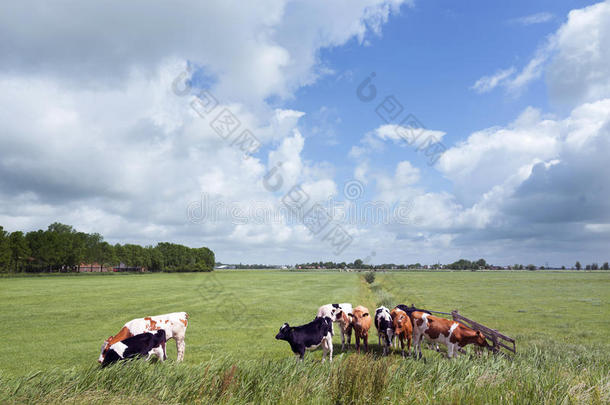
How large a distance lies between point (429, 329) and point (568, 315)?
24.2 metres

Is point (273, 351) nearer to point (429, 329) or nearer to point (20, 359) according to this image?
point (429, 329)

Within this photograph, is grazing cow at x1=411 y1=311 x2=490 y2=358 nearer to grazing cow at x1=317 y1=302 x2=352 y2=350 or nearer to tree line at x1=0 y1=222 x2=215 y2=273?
grazing cow at x1=317 y1=302 x2=352 y2=350

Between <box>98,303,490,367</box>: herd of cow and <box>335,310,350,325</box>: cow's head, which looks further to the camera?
<box>335,310,350,325</box>: cow's head

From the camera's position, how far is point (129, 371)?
6.66 m

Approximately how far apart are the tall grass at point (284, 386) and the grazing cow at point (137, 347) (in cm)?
132

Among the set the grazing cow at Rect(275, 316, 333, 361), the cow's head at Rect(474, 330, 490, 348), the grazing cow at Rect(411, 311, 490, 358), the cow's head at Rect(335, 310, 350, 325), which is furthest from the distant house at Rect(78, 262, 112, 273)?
the cow's head at Rect(474, 330, 490, 348)

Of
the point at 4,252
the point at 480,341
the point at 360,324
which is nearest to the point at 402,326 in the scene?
the point at 360,324

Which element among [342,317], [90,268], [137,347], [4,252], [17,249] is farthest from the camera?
[90,268]

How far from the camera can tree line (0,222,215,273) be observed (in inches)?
3285

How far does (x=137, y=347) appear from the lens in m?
8.62

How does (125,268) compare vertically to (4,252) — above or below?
below

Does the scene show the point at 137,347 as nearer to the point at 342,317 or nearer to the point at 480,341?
the point at 342,317

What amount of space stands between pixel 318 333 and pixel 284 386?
3512 mm

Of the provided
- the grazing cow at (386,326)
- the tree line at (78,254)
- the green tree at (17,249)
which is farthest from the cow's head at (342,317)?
the green tree at (17,249)
